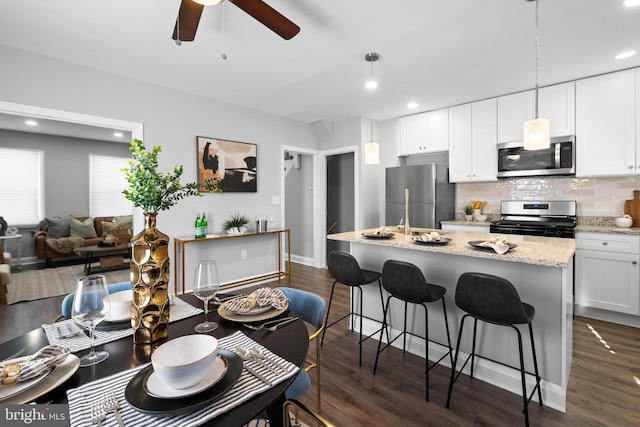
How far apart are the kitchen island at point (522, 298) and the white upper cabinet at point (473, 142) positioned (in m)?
1.82

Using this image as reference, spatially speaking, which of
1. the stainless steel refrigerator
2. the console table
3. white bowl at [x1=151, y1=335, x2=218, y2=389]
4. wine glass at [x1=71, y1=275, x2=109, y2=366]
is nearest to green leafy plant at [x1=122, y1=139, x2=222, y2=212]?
wine glass at [x1=71, y1=275, x2=109, y2=366]

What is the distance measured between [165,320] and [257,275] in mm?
3612

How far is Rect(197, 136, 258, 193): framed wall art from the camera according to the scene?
3928 mm

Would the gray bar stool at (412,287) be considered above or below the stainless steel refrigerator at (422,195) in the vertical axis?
below

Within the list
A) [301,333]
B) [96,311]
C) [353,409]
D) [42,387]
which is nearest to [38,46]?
[96,311]

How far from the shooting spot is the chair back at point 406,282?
194 cm

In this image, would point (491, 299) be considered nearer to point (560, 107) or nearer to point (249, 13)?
point (249, 13)

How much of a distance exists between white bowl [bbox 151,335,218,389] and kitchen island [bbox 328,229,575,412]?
1.66 meters

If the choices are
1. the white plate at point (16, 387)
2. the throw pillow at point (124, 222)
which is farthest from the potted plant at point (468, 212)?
the throw pillow at point (124, 222)

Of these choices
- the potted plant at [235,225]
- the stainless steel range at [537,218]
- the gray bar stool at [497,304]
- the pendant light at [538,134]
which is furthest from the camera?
the potted plant at [235,225]

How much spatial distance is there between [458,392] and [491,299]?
733 millimetres

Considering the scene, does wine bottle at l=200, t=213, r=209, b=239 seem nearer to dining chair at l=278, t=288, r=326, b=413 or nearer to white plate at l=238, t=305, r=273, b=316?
dining chair at l=278, t=288, r=326, b=413

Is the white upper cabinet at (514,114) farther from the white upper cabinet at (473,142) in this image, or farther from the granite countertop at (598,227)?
the granite countertop at (598,227)

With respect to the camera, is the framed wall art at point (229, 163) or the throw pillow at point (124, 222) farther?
the throw pillow at point (124, 222)
